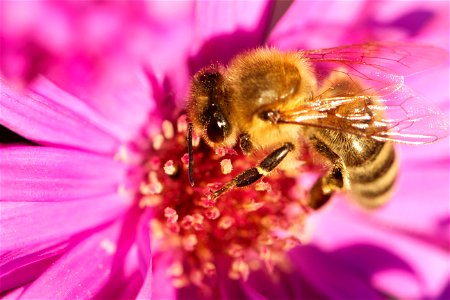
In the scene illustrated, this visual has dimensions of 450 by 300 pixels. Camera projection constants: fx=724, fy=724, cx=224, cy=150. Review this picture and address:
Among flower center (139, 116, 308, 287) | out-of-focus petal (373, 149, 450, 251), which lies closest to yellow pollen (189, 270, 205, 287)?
flower center (139, 116, 308, 287)

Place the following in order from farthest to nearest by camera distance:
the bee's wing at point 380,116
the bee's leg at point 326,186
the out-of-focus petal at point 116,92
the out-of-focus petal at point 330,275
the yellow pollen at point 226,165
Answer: the out-of-focus petal at point 330,275 < the yellow pollen at point 226,165 < the out-of-focus petal at point 116,92 < the bee's leg at point 326,186 < the bee's wing at point 380,116

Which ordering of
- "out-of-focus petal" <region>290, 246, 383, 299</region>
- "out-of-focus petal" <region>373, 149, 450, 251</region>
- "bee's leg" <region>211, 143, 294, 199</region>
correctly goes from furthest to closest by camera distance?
"out-of-focus petal" <region>373, 149, 450, 251</region>, "out-of-focus petal" <region>290, 246, 383, 299</region>, "bee's leg" <region>211, 143, 294, 199</region>

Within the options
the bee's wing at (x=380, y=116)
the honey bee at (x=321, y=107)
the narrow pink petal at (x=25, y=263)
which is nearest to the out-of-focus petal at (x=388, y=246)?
the honey bee at (x=321, y=107)

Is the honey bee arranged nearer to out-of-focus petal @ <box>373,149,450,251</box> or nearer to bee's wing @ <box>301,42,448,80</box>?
bee's wing @ <box>301,42,448,80</box>

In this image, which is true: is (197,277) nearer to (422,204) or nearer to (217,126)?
(217,126)

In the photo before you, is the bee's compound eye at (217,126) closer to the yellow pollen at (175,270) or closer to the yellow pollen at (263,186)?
the yellow pollen at (263,186)

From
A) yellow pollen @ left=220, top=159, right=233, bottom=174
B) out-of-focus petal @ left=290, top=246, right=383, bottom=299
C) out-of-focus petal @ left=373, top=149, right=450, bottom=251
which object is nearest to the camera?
yellow pollen @ left=220, top=159, right=233, bottom=174
